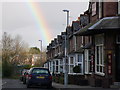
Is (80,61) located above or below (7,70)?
above

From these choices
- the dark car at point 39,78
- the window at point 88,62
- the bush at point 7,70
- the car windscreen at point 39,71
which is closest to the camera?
the dark car at point 39,78

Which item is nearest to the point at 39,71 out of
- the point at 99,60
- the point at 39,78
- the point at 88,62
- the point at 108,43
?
the point at 39,78

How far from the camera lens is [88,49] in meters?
27.7

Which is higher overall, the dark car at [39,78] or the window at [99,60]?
the window at [99,60]

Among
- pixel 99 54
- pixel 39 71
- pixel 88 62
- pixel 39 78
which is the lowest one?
pixel 39 78

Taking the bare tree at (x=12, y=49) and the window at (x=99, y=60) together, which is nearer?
the window at (x=99, y=60)

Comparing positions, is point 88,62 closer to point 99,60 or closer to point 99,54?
point 99,60

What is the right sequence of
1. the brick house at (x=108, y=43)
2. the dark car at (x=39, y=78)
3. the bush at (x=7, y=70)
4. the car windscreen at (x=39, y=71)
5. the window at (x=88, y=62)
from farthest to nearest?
1. the bush at (x=7, y=70)
2. the window at (x=88, y=62)
3. the car windscreen at (x=39, y=71)
4. the dark car at (x=39, y=78)
5. the brick house at (x=108, y=43)

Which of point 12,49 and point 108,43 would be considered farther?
point 12,49

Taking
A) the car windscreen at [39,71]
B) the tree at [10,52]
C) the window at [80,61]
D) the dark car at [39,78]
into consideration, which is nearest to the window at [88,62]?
the window at [80,61]

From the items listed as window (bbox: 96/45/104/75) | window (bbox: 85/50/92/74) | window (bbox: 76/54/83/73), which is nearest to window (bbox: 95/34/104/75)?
window (bbox: 96/45/104/75)

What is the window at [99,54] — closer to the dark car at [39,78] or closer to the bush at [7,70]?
the dark car at [39,78]

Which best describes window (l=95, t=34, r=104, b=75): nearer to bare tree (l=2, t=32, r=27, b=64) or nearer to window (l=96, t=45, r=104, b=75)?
window (l=96, t=45, r=104, b=75)

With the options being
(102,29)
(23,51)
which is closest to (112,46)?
(102,29)
